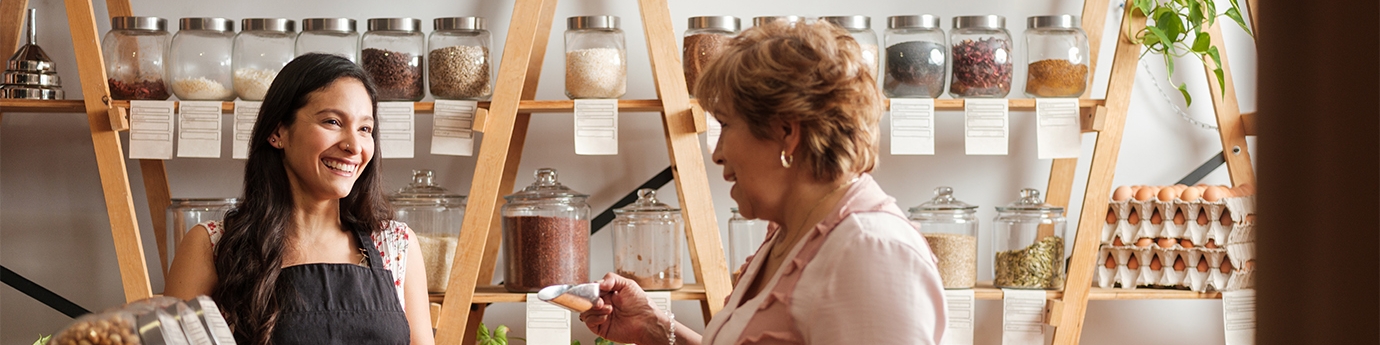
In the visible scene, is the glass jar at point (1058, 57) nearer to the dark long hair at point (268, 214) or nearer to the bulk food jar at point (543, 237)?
the bulk food jar at point (543, 237)

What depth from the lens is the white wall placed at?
7.16 feet

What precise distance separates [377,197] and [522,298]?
0.39 metres

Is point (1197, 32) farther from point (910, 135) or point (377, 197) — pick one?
point (377, 197)

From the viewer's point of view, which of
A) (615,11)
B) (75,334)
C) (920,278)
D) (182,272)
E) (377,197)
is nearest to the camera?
(75,334)

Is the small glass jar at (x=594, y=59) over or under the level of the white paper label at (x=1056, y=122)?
over

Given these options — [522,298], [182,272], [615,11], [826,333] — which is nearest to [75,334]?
[826,333]

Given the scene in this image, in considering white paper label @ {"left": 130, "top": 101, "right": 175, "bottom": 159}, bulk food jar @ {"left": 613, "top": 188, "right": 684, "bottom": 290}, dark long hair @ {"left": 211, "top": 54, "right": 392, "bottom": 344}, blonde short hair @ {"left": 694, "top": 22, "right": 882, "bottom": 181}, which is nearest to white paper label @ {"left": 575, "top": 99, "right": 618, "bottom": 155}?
bulk food jar @ {"left": 613, "top": 188, "right": 684, "bottom": 290}

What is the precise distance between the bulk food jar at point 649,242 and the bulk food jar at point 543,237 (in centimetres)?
8

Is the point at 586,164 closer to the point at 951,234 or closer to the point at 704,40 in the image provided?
the point at 704,40

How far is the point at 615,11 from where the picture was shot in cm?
218

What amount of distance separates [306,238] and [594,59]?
0.62 m

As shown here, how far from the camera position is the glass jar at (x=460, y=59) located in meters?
1.91

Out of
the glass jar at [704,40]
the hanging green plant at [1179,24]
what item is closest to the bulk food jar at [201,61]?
the glass jar at [704,40]

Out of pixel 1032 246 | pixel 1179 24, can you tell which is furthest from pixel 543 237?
pixel 1179 24
